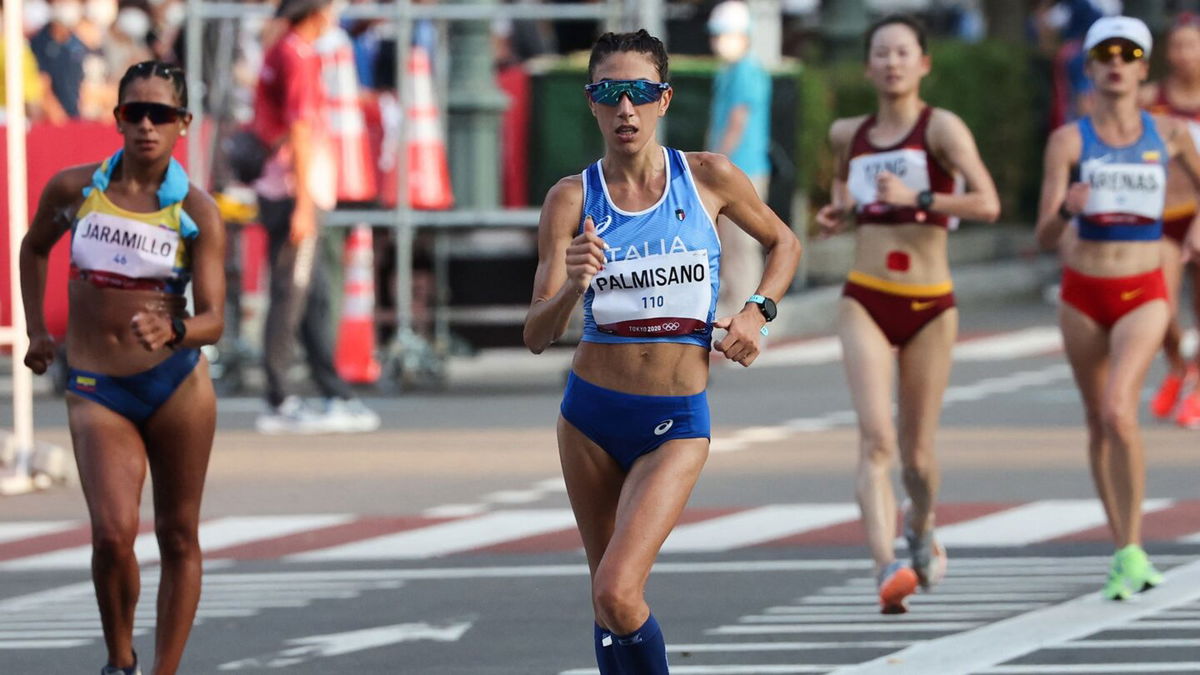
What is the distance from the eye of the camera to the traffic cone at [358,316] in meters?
16.2

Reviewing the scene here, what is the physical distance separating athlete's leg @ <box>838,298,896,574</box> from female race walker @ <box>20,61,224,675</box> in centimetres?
244

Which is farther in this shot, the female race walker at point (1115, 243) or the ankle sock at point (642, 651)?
the female race walker at point (1115, 243)

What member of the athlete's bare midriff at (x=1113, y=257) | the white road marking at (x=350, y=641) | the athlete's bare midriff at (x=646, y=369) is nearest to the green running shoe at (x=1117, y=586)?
the athlete's bare midriff at (x=1113, y=257)

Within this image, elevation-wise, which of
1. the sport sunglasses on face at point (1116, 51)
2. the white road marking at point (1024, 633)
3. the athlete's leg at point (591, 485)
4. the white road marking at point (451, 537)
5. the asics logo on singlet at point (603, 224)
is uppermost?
the sport sunglasses on face at point (1116, 51)

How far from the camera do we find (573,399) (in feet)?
21.8

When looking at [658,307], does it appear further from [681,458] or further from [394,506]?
[394,506]

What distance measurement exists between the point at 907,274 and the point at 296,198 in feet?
18.6

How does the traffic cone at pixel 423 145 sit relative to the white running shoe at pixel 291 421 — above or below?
above

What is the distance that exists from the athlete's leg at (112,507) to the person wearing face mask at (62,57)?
13838 millimetres

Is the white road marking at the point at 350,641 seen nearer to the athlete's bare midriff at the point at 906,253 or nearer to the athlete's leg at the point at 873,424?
the athlete's leg at the point at 873,424

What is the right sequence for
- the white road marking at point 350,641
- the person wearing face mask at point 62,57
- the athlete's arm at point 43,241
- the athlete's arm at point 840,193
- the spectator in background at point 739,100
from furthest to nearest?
the person wearing face mask at point 62,57 → the spectator in background at point 739,100 → the athlete's arm at point 840,193 → the white road marking at point 350,641 → the athlete's arm at point 43,241

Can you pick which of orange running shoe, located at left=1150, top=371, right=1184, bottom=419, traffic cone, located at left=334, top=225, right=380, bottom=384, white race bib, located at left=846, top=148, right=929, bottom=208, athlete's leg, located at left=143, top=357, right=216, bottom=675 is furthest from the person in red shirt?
athlete's leg, located at left=143, top=357, right=216, bottom=675

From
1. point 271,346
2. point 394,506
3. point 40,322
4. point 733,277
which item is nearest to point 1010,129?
point 733,277

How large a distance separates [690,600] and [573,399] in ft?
8.76
